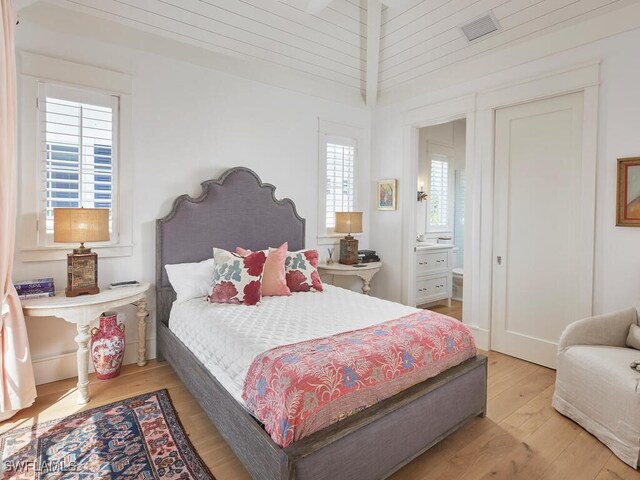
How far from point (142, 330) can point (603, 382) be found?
337 centimetres

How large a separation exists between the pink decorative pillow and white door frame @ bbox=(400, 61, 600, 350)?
195 centimetres

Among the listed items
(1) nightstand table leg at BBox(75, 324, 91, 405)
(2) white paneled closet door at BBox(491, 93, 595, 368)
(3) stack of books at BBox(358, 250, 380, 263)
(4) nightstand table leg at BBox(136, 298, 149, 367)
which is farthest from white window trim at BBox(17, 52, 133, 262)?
(2) white paneled closet door at BBox(491, 93, 595, 368)

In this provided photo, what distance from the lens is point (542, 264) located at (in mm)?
3180

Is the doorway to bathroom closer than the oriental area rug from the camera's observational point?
No

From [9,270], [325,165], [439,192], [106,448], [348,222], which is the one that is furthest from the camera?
[439,192]

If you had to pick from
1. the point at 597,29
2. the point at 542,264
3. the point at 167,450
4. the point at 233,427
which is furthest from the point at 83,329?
the point at 597,29

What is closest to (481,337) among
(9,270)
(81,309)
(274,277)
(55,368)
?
(274,277)

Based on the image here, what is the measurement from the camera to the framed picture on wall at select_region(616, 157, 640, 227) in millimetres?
2578

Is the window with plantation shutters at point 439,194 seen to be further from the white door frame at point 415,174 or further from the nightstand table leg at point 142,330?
the nightstand table leg at point 142,330

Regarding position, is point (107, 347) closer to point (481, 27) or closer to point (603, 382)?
point (603, 382)

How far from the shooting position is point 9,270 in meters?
2.25

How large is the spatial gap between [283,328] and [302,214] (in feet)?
7.15

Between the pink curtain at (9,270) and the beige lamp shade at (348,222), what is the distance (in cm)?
295

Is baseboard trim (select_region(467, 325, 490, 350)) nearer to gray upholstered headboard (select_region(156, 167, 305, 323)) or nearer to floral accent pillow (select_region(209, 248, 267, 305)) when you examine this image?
gray upholstered headboard (select_region(156, 167, 305, 323))
